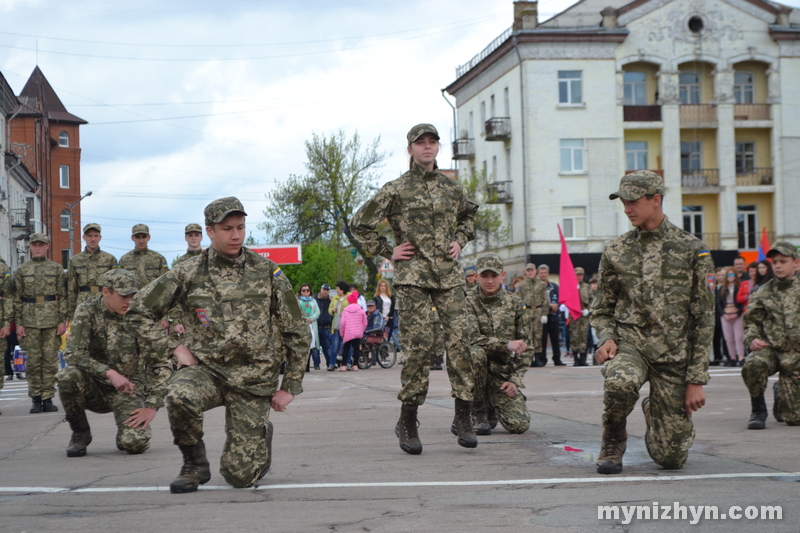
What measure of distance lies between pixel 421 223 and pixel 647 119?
45558 millimetres

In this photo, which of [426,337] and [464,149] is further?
[464,149]

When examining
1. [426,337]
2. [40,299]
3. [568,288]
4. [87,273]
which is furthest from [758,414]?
[568,288]

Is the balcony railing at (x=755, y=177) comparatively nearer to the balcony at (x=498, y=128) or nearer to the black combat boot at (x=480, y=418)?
the balcony at (x=498, y=128)

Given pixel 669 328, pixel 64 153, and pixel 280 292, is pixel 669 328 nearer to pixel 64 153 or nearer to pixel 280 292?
A: pixel 280 292

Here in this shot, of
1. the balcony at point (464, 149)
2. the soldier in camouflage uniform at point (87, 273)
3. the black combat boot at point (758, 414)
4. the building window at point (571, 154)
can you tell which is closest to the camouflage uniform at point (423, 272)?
the black combat boot at point (758, 414)

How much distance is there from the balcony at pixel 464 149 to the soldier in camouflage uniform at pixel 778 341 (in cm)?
4944

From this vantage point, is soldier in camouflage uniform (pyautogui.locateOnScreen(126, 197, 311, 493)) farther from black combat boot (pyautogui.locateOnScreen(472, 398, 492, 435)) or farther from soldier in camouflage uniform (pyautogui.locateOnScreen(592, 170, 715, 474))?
black combat boot (pyautogui.locateOnScreen(472, 398, 492, 435))

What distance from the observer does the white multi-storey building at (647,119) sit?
51.1 metres

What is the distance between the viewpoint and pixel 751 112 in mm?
52656

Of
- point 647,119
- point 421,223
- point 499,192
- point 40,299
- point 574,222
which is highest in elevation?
point 647,119

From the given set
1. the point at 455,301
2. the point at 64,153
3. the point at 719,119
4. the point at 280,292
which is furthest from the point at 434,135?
the point at 64,153

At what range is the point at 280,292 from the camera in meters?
7.01

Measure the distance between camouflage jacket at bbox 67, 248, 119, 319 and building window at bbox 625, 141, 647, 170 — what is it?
1647 inches

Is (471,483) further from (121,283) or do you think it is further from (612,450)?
(121,283)
